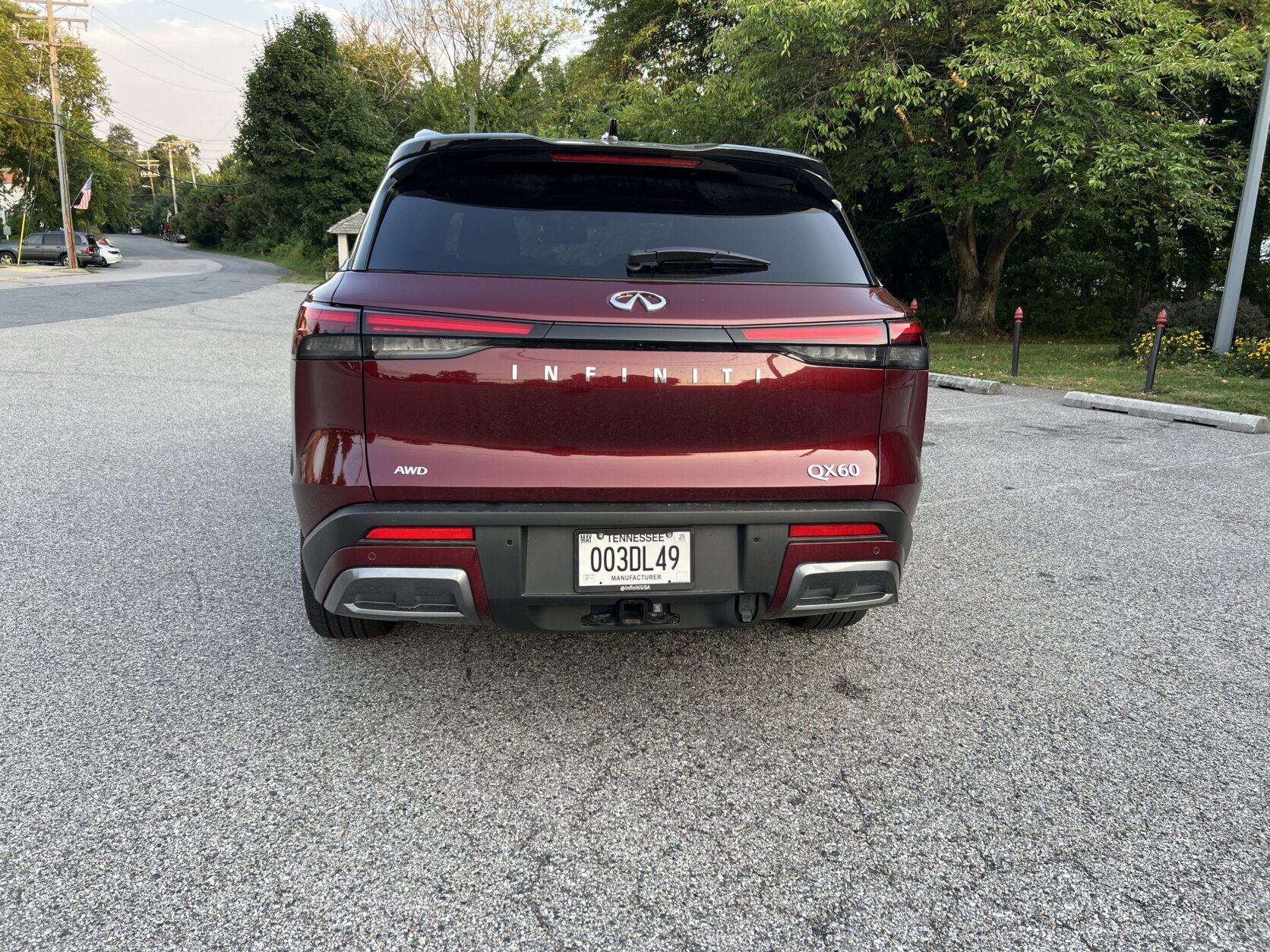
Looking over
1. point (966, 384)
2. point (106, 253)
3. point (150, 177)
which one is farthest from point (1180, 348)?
point (150, 177)

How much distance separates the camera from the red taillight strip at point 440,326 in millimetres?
2352

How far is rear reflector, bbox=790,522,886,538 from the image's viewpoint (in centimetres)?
253

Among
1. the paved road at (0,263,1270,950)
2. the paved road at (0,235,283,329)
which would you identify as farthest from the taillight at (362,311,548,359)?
the paved road at (0,235,283,329)

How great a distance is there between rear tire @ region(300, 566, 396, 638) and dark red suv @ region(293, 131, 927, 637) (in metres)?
0.54

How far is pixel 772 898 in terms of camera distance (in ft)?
6.77

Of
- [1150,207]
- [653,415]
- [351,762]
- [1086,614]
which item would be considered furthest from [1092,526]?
[1150,207]

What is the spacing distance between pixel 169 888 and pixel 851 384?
216 centimetres

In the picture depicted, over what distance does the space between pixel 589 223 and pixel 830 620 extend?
181cm

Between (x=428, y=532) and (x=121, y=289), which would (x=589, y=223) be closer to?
(x=428, y=532)

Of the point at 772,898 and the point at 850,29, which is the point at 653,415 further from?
the point at 850,29

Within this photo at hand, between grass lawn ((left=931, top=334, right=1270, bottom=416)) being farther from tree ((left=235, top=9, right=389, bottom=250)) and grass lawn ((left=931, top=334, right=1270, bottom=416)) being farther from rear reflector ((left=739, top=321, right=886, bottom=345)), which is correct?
tree ((left=235, top=9, right=389, bottom=250))

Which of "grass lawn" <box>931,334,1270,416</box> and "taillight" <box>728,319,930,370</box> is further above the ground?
"taillight" <box>728,319,930,370</box>

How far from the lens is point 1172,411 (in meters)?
8.98

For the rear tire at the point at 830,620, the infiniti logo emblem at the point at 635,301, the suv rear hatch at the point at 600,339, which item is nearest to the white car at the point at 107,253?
the suv rear hatch at the point at 600,339
